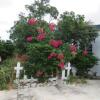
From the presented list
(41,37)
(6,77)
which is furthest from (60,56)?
(6,77)

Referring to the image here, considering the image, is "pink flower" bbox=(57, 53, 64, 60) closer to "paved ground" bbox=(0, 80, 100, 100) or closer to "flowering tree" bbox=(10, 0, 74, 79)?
"flowering tree" bbox=(10, 0, 74, 79)

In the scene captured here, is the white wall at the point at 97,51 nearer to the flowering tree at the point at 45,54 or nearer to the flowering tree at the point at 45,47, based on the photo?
the flowering tree at the point at 45,47

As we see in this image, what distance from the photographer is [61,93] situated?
1284 cm

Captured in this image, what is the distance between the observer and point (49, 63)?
14.5m

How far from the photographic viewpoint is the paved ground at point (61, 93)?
11827 mm

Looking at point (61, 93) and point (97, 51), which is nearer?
point (61, 93)

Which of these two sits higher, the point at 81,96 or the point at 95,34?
the point at 95,34

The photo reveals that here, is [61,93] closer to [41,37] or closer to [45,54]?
[45,54]

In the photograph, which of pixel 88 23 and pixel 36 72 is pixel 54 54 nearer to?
pixel 36 72

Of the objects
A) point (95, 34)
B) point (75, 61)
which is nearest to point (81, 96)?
point (75, 61)

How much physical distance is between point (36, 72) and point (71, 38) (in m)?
4.73

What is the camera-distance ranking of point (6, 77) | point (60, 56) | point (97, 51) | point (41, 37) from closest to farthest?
point (6, 77) < point (60, 56) < point (41, 37) < point (97, 51)

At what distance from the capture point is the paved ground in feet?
38.8

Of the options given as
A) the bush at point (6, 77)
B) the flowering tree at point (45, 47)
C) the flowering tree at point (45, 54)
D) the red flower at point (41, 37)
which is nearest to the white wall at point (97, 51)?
the flowering tree at point (45, 47)
